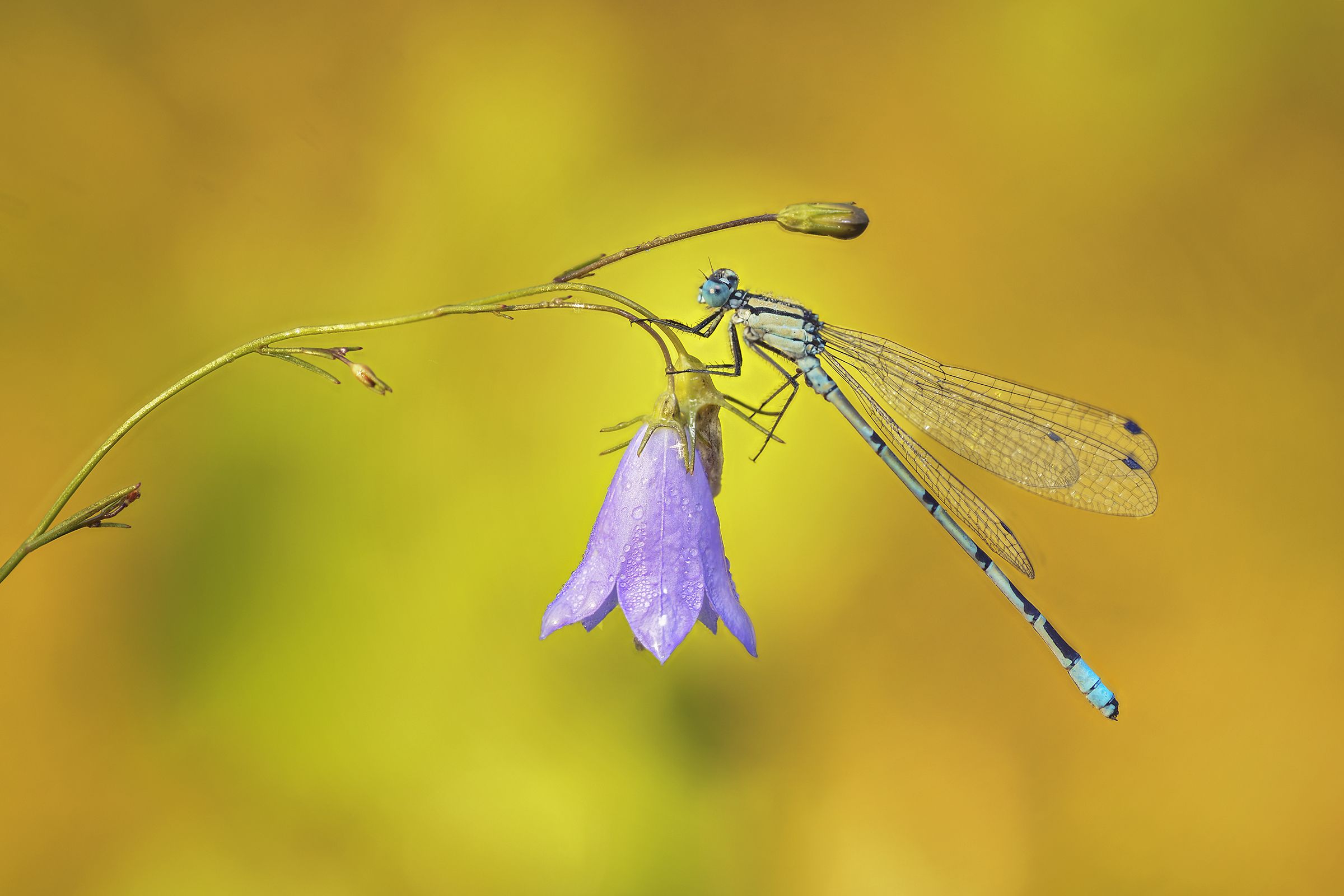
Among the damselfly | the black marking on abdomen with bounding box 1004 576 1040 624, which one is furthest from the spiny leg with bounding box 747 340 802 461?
the black marking on abdomen with bounding box 1004 576 1040 624

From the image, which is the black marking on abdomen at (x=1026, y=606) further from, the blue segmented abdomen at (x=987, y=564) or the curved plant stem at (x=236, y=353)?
the curved plant stem at (x=236, y=353)

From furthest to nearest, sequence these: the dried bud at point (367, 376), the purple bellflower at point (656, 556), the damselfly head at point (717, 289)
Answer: the damselfly head at point (717, 289), the purple bellflower at point (656, 556), the dried bud at point (367, 376)

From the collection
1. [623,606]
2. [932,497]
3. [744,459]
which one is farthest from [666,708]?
[623,606]

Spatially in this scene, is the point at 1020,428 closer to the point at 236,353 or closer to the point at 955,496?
the point at 955,496

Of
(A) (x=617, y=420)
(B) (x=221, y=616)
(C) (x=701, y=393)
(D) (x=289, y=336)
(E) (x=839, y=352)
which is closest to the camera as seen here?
(D) (x=289, y=336)

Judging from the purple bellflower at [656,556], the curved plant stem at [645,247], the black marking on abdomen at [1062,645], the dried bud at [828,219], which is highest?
the curved plant stem at [645,247]

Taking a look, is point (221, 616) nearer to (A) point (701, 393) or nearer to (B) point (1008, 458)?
(A) point (701, 393)

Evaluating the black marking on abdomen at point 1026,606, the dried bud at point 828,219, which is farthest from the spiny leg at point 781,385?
the black marking on abdomen at point 1026,606
